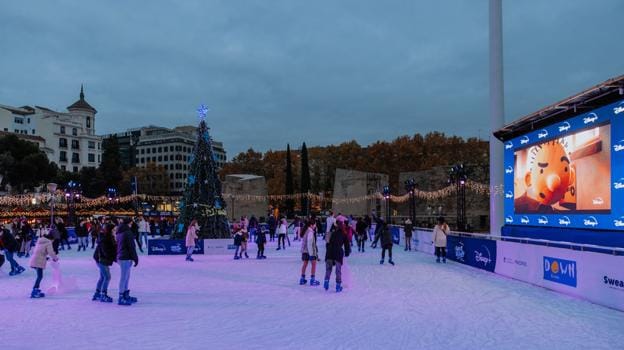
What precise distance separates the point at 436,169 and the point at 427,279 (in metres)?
49.2

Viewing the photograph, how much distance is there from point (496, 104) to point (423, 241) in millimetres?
6632

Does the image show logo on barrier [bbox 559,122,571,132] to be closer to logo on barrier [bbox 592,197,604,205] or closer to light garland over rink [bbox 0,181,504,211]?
logo on barrier [bbox 592,197,604,205]

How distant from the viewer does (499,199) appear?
20.8 m

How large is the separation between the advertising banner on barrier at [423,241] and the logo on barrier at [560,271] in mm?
9985

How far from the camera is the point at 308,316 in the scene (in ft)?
28.5

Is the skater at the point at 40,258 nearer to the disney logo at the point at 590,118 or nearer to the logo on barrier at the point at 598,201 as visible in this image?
the logo on barrier at the point at 598,201

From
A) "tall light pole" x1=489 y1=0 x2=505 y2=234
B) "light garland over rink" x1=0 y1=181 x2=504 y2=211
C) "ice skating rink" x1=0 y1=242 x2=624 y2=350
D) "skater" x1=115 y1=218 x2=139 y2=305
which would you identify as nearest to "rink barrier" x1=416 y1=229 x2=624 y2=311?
"ice skating rink" x1=0 y1=242 x2=624 y2=350

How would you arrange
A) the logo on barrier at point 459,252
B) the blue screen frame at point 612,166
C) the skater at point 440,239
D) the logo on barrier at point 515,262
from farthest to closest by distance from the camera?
the skater at point 440,239 < the logo on barrier at point 459,252 < the logo on barrier at point 515,262 < the blue screen frame at point 612,166

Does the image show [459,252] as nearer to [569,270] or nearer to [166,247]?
[569,270]

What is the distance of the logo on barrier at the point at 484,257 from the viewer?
15.4 meters

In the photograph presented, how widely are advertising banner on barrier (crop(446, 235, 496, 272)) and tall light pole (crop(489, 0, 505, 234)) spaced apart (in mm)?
2773

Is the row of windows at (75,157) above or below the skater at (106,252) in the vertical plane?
above

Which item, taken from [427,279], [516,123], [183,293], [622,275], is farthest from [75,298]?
[516,123]

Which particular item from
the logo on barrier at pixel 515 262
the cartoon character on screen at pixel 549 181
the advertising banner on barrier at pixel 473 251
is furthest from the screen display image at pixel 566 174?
the logo on barrier at pixel 515 262
